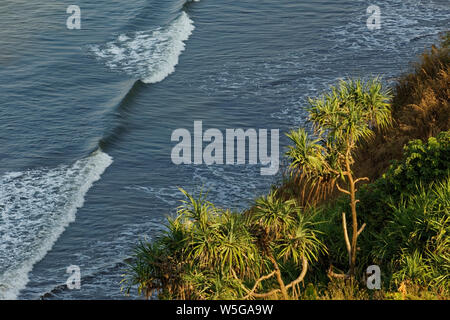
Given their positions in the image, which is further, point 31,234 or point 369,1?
point 369,1

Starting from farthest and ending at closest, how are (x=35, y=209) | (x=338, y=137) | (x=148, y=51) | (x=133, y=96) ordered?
(x=148, y=51) → (x=133, y=96) → (x=35, y=209) → (x=338, y=137)

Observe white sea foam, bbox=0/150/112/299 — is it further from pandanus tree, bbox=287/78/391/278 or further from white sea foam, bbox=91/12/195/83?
pandanus tree, bbox=287/78/391/278

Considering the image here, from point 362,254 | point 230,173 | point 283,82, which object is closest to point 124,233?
point 230,173

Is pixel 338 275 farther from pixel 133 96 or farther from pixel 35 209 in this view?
pixel 133 96

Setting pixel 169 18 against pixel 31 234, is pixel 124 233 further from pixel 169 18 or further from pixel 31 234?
pixel 169 18

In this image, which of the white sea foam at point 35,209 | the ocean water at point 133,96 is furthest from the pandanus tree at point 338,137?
the white sea foam at point 35,209

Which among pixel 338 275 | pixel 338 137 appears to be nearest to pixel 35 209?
pixel 338 275
